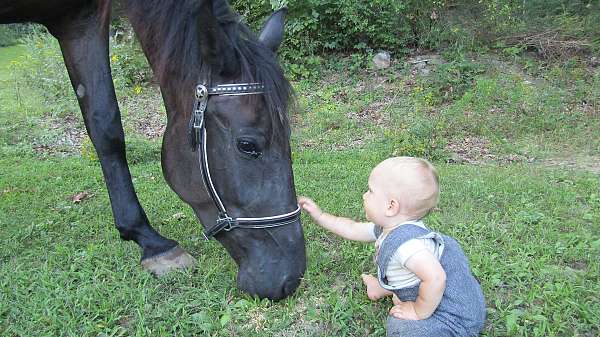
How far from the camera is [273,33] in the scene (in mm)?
2473

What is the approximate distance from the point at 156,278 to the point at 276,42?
4.08ft

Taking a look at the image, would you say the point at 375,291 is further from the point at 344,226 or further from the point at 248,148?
the point at 248,148

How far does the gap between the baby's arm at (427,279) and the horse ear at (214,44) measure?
3.23ft

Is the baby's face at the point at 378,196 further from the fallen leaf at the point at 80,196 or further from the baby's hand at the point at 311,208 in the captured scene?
the fallen leaf at the point at 80,196

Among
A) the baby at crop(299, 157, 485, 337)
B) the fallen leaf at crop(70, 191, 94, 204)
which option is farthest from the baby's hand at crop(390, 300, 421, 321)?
the fallen leaf at crop(70, 191, 94, 204)

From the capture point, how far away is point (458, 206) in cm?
366

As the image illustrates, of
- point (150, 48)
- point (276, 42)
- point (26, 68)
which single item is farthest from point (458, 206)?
point (26, 68)

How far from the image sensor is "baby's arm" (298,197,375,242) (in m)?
2.21

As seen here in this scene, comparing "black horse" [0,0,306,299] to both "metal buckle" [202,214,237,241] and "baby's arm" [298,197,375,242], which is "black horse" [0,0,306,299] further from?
"baby's arm" [298,197,375,242]

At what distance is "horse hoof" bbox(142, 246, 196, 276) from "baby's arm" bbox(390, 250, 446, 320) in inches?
47.8

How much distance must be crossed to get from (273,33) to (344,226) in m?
→ 0.95

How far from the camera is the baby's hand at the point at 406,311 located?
6.15ft

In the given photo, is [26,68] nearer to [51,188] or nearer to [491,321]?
[51,188]

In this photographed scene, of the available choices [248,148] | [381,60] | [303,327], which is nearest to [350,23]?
[381,60]
